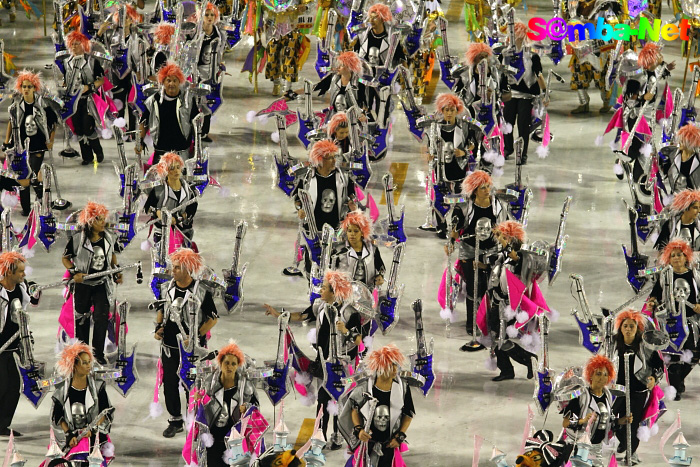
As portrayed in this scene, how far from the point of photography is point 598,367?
10.9m

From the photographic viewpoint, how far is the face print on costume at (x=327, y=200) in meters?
13.6

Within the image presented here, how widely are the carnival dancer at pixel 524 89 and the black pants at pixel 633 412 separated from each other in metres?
5.67

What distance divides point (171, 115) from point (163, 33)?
2469mm

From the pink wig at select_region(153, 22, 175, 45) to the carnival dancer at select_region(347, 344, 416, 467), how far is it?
7577mm

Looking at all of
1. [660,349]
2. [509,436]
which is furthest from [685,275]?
[509,436]

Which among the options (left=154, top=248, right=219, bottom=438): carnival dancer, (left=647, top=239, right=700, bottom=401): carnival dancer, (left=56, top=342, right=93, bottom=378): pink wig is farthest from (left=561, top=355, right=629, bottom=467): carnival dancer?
(left=56, top=342, right=93, bottom=378): pink wig

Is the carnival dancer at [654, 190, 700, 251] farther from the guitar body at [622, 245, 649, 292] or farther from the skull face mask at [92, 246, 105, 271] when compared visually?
the skull face mask at [92, 246, 105, 271]

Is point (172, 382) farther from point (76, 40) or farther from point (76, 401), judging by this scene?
point (76, 40)

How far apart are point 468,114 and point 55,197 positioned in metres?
4.58

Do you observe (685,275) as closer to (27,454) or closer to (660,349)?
(660,349)

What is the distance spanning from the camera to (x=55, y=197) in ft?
53.2

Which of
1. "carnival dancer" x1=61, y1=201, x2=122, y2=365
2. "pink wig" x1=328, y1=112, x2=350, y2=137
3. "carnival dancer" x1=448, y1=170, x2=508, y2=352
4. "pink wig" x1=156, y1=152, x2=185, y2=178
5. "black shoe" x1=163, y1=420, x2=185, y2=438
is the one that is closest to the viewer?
"black shoe" x1=163, y1=420, x2=185, y2=438

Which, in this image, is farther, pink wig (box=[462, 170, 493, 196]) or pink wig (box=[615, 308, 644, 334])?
pink wig (box=[462, 170, 493, 196])

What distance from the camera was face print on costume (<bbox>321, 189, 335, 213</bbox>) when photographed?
537 inches
